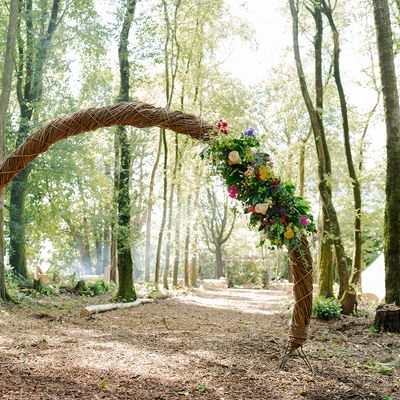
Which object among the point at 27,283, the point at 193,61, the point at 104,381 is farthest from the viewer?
the point at 193,61

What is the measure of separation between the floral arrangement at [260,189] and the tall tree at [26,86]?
1025cm

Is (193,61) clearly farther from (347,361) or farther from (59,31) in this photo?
(347,361)

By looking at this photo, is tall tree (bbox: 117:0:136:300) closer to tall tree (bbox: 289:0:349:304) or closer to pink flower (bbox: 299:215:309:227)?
tall tree (bbox: 289:0:349:304)

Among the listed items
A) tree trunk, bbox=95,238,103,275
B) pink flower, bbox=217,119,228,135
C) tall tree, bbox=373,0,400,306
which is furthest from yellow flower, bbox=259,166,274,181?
tree trunk, bbox=95,238,103,275

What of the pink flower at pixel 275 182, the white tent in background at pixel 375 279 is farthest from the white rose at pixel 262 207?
the white tent in background at pixel 375 279

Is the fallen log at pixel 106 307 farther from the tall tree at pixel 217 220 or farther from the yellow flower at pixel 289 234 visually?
the tall tree at pixel 217 220

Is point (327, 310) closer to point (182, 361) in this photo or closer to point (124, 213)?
point (182, 361)

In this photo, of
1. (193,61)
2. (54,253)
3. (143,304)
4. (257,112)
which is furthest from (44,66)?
(54,253)

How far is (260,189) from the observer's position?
416cm

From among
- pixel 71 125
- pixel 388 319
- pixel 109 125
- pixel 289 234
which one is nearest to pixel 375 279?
pixel 388 319

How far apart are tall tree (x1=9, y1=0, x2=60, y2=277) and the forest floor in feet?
19.9

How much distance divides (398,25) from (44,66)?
33.1 feet

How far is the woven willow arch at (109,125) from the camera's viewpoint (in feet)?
13.4

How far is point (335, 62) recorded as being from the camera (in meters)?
10.3
